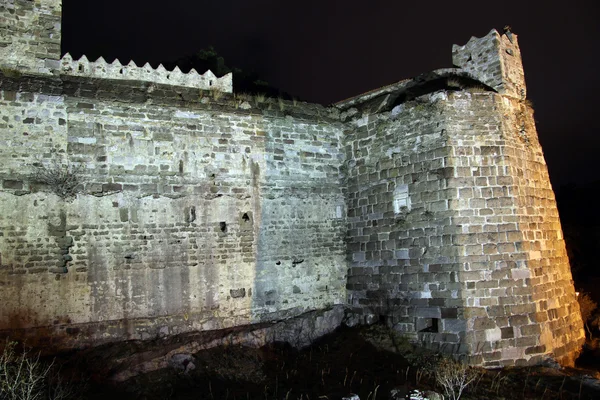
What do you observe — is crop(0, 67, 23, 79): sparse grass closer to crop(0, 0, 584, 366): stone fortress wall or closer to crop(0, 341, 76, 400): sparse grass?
crop(0, 0, 584, 366): stone fortress wall

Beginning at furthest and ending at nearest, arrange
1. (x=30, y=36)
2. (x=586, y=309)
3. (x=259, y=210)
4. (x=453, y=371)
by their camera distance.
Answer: (x=586, y=309), (x=259, y=210), (x=30, y=36), (x=453, y=371)

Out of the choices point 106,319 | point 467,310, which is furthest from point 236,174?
point 467,310

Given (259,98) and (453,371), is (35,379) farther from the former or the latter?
(259,98)

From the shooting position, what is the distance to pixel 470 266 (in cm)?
913

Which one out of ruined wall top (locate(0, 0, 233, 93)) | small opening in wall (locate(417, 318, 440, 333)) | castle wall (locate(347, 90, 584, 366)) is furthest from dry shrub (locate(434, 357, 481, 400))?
ruined wall top (locate(0, 0, 233, 93))

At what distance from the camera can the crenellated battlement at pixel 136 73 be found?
31.0 feet

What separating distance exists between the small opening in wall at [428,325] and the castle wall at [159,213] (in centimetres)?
234

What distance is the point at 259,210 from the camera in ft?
34.4

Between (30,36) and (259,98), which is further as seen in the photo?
(259,98)

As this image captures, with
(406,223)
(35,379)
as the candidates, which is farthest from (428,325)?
(35,379)

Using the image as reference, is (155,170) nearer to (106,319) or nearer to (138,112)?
(138,112)

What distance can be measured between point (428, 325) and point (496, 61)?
621cm

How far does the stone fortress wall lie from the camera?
28.4 feet

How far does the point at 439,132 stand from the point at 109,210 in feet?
23.2
